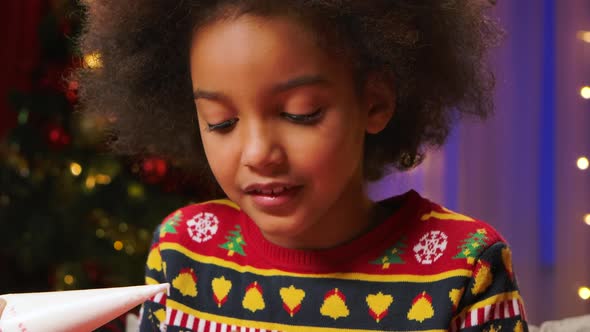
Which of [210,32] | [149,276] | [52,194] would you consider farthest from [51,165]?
[210,32]

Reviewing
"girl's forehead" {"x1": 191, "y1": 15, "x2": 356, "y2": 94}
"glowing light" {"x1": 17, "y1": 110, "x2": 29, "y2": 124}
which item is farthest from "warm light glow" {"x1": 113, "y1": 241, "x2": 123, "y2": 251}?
"girl's forehead" {"x1": 191, "y1": 15, "x2": 356, "y2": 94}

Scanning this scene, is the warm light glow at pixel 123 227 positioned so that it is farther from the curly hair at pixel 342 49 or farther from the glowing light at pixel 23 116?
the curly hair at pixel 342 49

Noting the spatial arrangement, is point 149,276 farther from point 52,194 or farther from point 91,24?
point 52,194

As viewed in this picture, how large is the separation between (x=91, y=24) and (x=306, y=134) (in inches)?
16.7

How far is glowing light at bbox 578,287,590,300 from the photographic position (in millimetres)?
2002

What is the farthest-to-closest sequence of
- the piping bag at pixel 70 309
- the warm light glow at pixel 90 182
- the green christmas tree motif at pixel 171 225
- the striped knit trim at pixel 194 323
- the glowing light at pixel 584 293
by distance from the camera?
the warm light glow at pixel 90 182 < the glowing light at pixel 584 293 < the green christmas tree motif at pixel 171 225 < the striped knit trim at pixel 194 323 < the piping bag at pixel 70 309

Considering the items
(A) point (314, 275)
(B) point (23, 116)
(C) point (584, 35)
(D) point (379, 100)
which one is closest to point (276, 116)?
(D) point (379, 100)

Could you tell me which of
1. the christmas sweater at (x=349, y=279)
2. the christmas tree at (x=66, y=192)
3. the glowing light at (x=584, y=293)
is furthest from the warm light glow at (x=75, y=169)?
Result: the glowing light at (x=584, y=293)

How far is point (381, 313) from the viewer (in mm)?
1045

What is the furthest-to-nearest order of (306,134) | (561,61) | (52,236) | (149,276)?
(52,236) → (561,61) → (149,276) → (306,134)

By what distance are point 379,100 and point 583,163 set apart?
112cm

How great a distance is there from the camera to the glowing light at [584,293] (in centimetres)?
200

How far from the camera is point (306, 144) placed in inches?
35.3

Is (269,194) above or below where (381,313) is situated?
above
